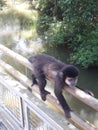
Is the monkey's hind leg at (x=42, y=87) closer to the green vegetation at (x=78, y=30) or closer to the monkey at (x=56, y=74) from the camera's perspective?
the monkey at (x=56, y=74)

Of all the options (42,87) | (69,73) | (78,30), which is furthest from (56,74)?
(78,30)

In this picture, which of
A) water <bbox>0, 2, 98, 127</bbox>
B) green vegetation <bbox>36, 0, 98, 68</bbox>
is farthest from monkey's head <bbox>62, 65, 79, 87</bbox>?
green vegetation <bbox>36, 0, 98, 68</bbox>

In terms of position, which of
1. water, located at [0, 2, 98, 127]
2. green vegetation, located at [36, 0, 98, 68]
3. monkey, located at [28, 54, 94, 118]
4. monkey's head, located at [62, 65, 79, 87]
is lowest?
water, located at [0, 2, 98, 127]

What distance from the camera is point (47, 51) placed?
916 centimetres

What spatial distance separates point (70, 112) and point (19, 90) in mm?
919

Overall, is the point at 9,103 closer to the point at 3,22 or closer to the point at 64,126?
the point at 64,126

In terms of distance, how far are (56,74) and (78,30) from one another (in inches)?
239

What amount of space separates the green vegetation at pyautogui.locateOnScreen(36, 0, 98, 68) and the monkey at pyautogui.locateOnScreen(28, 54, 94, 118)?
185 inches

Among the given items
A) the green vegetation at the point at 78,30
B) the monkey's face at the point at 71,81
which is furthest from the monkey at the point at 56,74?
the green vegetation at the point at 78,30

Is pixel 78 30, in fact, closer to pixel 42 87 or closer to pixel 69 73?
pixel 42 87

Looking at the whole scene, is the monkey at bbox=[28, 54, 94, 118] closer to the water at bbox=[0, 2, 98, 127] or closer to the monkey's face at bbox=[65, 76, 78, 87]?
the monkey's face at bbox=[65, 76, 78, 87]

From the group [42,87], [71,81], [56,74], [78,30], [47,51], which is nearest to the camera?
[71,81]

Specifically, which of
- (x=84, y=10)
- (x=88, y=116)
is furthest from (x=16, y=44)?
(x=88, y=116)

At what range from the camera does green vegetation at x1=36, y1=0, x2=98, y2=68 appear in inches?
299
